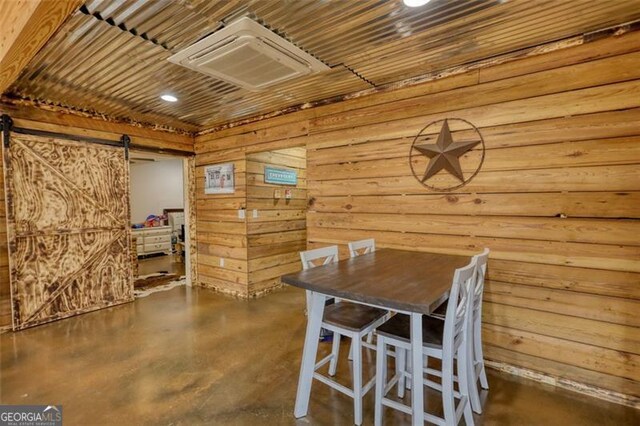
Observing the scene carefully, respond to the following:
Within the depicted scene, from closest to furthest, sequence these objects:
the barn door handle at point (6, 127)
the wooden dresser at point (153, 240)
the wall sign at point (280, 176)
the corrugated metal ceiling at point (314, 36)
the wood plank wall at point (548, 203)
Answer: the corrugated metal ceiling at point (314, 36)
the wood plank wall at point (548, 203)
the barn door handle at point (6, 127)
the wall sign at point (280, 176)
the wooden dresser at point (153, 240)

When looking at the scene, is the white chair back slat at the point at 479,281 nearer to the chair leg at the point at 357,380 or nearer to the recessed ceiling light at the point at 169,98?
the chair leg at the point at 357,380

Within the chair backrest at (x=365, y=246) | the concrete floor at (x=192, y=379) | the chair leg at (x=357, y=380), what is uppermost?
the chair backrest at (x=365, y=246)

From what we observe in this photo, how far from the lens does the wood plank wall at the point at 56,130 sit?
3.25 meters

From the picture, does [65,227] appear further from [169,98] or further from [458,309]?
[458,309]

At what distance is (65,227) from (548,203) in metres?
4.93

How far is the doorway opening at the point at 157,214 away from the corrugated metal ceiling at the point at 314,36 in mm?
3756

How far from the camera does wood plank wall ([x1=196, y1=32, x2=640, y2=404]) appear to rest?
2088mm

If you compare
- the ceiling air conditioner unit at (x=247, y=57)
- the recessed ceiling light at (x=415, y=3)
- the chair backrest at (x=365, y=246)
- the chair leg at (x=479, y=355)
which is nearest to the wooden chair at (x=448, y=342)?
the chair leg at (x=479, y=355)

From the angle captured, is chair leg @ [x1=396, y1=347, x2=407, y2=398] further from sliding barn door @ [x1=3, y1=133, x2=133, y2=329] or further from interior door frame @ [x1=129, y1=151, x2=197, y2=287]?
interior door frame @ [x1=129, y1=151, x2=197, y2=287]

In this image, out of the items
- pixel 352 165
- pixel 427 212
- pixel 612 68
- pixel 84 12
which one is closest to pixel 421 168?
pixel 427 212

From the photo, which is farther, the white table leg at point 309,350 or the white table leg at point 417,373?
the white table leg at point 309,350

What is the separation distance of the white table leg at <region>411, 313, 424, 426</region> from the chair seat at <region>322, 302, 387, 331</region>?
35cm

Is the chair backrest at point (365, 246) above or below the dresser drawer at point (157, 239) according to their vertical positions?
above

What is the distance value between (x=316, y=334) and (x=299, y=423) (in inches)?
22.0
